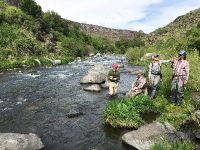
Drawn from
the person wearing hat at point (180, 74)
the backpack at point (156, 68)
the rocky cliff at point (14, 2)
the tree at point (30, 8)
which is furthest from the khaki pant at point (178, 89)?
the rocky cliff at point (14, 2)

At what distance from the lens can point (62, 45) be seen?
286 feet

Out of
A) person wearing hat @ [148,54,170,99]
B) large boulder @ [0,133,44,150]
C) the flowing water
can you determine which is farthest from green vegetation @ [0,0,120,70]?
large boulder @ [0,133,44,150]

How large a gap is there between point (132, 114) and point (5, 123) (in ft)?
21.7

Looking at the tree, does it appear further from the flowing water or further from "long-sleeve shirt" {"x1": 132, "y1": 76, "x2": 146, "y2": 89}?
"long-sleeve shirt" {"x1": 132, "y1": 76, "x2": 146, "y2": 89}

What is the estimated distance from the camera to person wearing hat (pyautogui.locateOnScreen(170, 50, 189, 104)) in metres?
17.7

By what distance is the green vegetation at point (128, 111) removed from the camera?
16.5m


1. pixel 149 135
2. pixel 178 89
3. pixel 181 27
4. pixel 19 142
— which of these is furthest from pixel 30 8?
pixel 149 135

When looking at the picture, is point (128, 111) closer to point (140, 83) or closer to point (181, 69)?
point (181, 69)

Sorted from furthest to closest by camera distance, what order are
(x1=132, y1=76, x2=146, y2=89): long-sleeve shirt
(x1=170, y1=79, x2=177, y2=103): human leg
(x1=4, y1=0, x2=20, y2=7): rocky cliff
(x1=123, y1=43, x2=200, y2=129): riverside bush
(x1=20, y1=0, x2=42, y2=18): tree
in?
(x1=4, y1=0, x2=20, y2=7): rocky cliff < (x1=20, y1=0, x2=42, y2=18): tree < (x1=132, y1=76, x2=146, y2=89): long-sleeve shirt < (x1=170, y1=79, x2=177, y2=103): human leg < (x1=123, y1=43, x2=200, y2=129): riverside bush

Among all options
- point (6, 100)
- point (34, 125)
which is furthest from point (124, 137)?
point (6, 100)

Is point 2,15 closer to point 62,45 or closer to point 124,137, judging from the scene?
point 62,45

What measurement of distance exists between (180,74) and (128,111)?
3.44 meters

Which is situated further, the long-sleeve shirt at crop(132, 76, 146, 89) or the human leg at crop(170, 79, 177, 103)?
the long-sleeve shirt at crop(132, 76, 146, 89)

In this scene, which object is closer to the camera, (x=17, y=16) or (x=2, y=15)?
(x=2, y=15)
